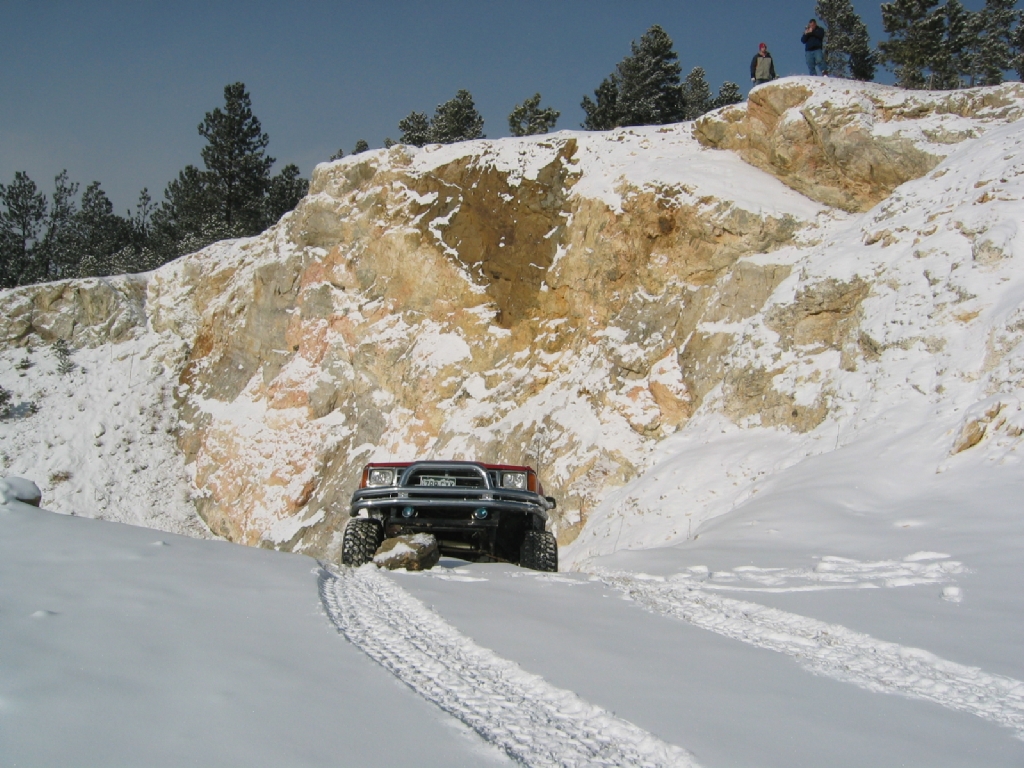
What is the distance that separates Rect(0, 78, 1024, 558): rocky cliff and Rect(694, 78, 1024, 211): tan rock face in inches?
2.1

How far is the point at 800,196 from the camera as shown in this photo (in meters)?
18.6

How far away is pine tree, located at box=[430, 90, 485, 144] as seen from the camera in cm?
3944

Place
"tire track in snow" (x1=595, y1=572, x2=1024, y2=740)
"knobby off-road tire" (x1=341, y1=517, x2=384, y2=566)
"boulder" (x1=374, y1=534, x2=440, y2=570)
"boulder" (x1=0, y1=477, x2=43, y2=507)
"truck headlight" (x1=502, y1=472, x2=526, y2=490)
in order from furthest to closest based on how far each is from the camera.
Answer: "truck headlight" (x1=502, y1=472, x2=526, y2=490)
"knobby off-road tire" (x1=341, y1=517, x2=384, y2=566)
"boulder" (x1=374, y1=534, x2=440, y2=570)
"boulder" (x1=0, y1=477, x2=43, y2=507)
"tire track in snow" (x1=595, y1=572, x2=1024, y2=740)

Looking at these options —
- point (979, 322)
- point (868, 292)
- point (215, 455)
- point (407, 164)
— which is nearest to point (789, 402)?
point (868, 292)

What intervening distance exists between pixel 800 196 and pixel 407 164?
41.1ft

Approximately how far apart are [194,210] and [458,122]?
1495cm

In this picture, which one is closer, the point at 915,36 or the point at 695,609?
the point at 695,609

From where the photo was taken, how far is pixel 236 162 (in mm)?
42031

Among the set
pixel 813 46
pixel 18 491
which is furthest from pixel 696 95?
pixel 18 491

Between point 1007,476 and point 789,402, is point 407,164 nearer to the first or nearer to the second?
point 789,402

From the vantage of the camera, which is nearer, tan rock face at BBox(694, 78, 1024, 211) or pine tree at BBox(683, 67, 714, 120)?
tan rock face at BBox(694, 78, 1024, 211)

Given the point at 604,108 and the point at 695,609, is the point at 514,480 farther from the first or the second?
the point at 604,108

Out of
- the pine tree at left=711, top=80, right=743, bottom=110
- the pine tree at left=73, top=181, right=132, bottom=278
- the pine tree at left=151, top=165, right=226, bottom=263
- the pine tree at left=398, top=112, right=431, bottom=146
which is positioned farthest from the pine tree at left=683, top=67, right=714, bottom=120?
the pine tree at left=73, top=181, right=132, bottom=278

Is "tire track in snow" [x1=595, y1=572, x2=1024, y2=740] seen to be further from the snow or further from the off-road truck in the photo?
the off-road truck
